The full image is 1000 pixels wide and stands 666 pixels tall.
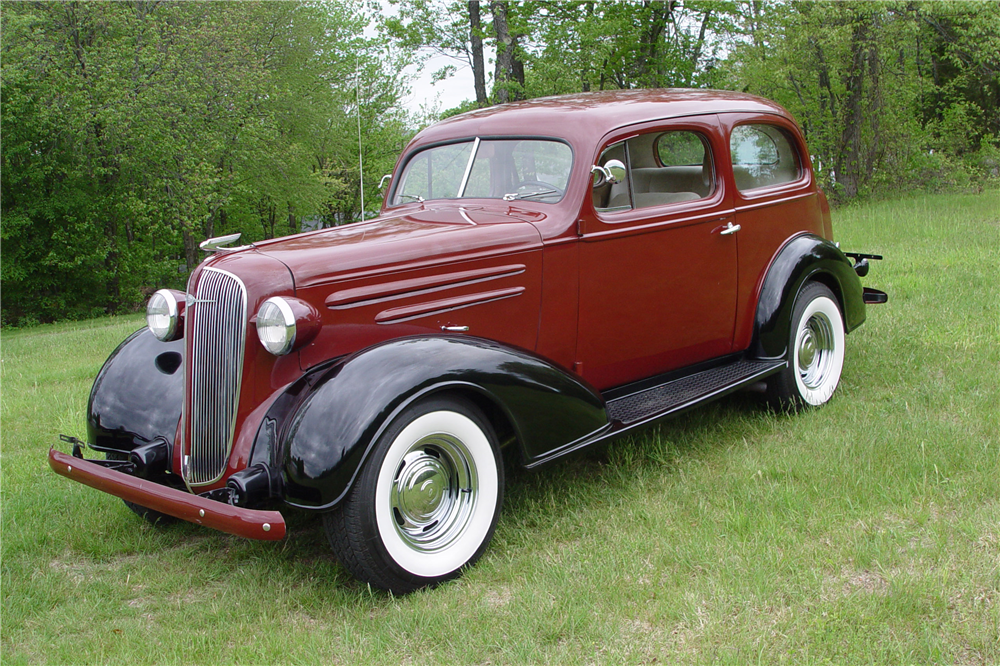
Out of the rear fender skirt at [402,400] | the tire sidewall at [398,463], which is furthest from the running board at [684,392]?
the tire sidewall at [398,463]

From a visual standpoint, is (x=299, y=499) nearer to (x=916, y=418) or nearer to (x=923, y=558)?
(x=923, y=558)

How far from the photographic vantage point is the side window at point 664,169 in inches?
164

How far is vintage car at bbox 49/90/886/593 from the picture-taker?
290 centimetres

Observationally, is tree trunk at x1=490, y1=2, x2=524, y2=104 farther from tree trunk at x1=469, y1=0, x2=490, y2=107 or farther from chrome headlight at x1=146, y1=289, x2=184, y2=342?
chrome headlight at x1=146, y1=289, x2=184, y2=342

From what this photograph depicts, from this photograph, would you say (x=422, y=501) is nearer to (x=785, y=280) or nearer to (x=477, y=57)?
(x=785, y=280)

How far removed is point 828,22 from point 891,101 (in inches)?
151

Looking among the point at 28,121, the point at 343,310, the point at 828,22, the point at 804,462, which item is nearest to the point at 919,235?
the point at 828,22

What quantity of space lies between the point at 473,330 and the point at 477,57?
16985 millimetres

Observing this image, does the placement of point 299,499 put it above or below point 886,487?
above

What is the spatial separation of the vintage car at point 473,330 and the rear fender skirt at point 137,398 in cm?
1

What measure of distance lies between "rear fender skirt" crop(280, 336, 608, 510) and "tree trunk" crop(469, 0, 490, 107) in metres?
16.1

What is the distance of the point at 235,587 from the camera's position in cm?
317

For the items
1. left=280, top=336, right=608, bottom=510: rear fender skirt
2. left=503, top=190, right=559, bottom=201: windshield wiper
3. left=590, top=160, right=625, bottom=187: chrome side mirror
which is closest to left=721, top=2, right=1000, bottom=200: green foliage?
left=590, top=160, right=625, bottom=187: chrome side mirror

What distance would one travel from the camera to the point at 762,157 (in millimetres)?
4930
